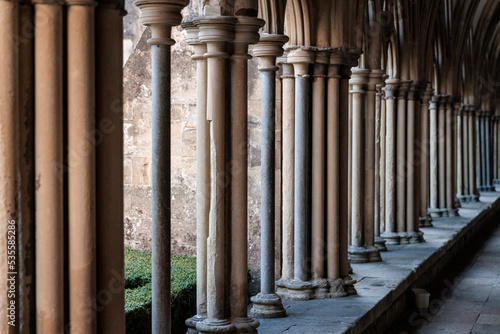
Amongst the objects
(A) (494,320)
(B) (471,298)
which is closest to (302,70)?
(A) (494,320)

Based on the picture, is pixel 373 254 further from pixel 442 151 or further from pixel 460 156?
pixel 460 156

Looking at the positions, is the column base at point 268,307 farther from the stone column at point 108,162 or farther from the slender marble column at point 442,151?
the slender marble column at point 442,151

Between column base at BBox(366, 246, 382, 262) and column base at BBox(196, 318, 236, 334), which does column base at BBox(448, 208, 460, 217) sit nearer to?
column base at BBox(366, 246, 382, 262)

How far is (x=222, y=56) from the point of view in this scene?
14.9 feet

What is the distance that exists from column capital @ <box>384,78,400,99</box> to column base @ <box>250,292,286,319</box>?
15.7 feet

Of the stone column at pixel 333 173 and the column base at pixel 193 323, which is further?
the stone column at pixel 333 173

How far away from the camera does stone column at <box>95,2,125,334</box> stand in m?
3.24

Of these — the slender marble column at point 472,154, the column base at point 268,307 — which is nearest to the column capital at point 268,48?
the column base at point 268,307

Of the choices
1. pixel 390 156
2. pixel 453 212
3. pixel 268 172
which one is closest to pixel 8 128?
pixel 268 172

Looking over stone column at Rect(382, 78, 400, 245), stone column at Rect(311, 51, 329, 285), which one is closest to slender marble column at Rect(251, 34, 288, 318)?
stone column at Rect(311, 51, 329, 285)

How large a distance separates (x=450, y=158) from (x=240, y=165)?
29.4 ft

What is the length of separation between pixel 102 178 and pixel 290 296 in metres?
3.00

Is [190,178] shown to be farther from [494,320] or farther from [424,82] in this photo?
[424,82]

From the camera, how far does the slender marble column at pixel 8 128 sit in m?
2.95
